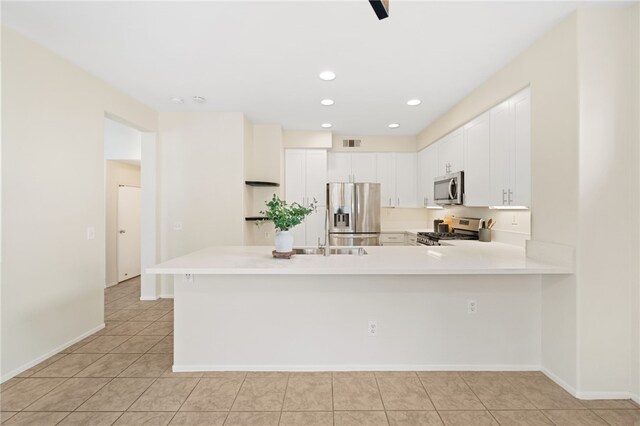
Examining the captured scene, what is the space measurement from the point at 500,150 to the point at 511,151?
18 cm

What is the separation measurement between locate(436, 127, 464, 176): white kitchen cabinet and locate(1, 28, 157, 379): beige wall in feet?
13.5

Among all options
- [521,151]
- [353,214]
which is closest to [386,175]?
[353,214]

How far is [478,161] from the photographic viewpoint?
342 cm

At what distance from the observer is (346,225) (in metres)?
5.17

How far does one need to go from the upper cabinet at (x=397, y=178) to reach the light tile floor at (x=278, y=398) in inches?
Result: 138

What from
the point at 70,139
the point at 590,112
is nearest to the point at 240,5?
the point at 70,139

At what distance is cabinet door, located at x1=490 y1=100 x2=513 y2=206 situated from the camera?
2873 millimetres

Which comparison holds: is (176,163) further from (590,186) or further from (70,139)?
(590,186)

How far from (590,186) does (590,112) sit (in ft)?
1.63

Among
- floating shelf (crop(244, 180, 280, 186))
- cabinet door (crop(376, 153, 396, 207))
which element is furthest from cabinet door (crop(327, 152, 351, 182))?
floating shelf (crop(244, 180, 280, 186))

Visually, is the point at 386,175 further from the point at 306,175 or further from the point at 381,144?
the point at 306,175

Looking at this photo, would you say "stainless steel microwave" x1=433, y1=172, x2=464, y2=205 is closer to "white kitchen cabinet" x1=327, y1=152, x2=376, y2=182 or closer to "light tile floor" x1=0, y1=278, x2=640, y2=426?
"white kitchen cabinet" x1=327, y1=152, x2=376, y2=182

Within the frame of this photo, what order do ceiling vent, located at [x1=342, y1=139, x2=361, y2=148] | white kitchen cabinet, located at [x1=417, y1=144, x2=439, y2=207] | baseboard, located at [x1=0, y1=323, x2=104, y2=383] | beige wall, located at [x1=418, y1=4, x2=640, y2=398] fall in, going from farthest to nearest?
1. ceiling vent, located at [x1=342, y1=139, x2=361, y2=148]
2. white kitchen cabinet, located at [x1=417, y1=144, x2=439, y2=207]
3. baseboard, located at [x1=0, y1=323, x2=104, y2=383]
4. beige wall, located at [x1=418, y1=4, x2=640, y2=398]

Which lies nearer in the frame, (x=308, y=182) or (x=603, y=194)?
(x=603, y=194)
